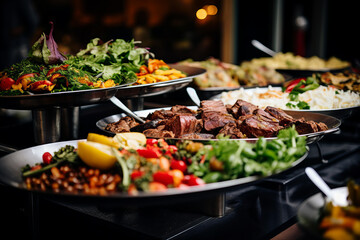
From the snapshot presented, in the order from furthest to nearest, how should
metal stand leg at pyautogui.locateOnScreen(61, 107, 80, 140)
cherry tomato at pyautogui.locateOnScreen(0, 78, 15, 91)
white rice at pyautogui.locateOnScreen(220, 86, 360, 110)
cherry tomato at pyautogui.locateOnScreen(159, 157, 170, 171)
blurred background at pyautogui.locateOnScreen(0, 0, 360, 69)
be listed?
blurred background at pyautogui.locateOnScreen(0, 0, 360, 69), white rice at pyautogui.locateOnScreen(220, 86, 360, 110), metal stand leg at pyautogui.locateOnScreen(61, 107, 80, 140), cherry tomato at pyautogui.locateOnScreen(0, 78, 15, 91), cherry tomato at pyautogui.locateOnScreen(159, 157, 170, 171)

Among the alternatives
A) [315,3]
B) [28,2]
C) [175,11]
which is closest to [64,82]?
[28,2]

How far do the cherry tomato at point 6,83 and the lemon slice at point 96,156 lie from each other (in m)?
0.74

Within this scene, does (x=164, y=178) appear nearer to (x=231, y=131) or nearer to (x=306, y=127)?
(x=231, y=131)

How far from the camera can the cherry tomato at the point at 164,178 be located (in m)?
1.11

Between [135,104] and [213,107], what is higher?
[213,107]

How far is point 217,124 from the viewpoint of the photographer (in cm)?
167

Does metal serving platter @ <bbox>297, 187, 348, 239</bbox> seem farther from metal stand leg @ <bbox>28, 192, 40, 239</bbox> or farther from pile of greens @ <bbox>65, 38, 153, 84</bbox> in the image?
pile of greens @ <bbox>65, 38, 153, 84</bbox>

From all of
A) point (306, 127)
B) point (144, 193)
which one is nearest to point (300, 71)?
point (306, 127)

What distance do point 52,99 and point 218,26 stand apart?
5178 mm

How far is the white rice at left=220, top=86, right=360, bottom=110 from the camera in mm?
2293

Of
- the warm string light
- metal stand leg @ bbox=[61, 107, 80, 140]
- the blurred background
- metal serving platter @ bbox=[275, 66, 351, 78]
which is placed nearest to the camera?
metal stand leg @ bbox=[61, 107, 80, 140]

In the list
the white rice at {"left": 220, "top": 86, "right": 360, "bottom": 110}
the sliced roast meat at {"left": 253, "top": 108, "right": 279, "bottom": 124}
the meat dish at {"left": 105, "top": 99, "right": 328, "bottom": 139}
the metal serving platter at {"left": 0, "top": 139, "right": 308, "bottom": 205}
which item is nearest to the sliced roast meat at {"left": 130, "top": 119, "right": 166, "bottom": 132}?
the meat dish at {"left": 105, "top": 99, "right": 328, "bottom": 139}

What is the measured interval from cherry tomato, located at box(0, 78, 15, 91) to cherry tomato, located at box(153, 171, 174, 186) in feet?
3.27

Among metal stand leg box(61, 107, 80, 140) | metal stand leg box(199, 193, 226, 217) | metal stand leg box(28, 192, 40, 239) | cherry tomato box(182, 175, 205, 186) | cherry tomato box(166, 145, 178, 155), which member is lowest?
metal stand leg box(28, 192, 40, 239)
